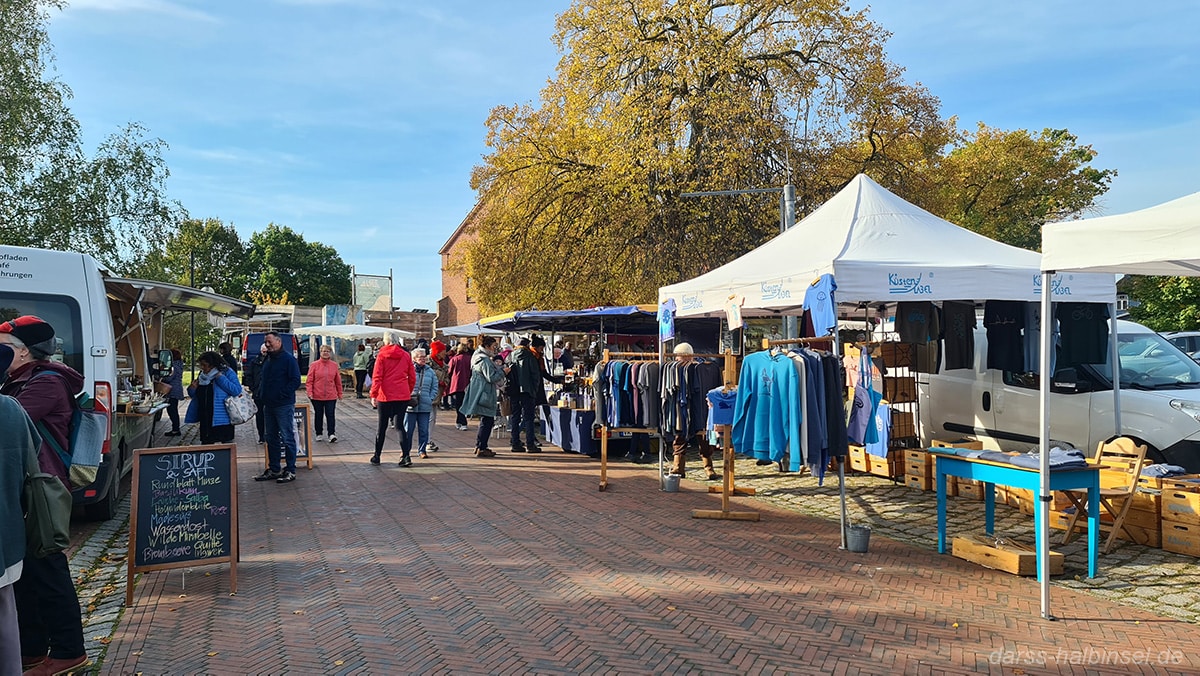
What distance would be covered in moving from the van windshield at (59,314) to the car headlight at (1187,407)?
10212 mm

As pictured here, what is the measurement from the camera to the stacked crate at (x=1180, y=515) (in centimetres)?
603

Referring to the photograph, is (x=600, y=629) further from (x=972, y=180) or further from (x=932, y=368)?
(x=972, y=180)

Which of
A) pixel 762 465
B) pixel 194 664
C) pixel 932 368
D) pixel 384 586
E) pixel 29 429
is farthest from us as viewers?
pixel 762 465

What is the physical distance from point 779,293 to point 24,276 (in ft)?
22.3

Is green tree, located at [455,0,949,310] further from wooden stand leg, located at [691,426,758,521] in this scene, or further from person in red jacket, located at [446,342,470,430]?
wooden stand leg, located at [691,426,758,521]

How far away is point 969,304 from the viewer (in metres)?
9.36

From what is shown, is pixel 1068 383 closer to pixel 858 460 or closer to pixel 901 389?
pixel 901 389

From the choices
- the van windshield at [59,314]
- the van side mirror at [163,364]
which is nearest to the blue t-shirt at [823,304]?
the van windshield at [59,314]

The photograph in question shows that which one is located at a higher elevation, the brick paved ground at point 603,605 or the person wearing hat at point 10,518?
the person wearing hat at point 10,518

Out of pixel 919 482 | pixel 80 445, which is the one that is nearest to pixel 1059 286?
pixel 919 482

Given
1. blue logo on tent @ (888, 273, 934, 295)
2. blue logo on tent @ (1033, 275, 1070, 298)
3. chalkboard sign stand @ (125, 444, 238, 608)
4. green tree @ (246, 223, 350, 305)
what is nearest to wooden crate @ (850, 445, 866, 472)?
blue logo on tent @ (1033, 275, 1070, 298)

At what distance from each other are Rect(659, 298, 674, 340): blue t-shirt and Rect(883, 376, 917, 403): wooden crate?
3.20 m

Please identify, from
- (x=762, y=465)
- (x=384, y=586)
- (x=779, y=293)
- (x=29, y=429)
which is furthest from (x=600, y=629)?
(x=762, y=465)

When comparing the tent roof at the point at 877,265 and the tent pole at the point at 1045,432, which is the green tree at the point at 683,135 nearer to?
the tent roof at the point at 877,265
